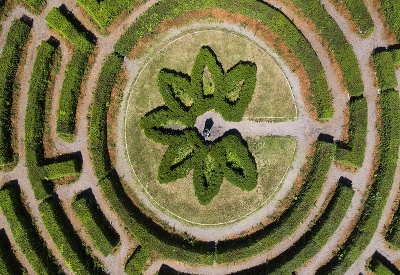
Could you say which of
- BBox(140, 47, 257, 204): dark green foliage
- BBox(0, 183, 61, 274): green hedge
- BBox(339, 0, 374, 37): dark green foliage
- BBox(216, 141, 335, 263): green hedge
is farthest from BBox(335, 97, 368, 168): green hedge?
BBox(0, 183, 61, 274): green hedge

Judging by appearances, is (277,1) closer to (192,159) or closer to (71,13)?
(192,159)

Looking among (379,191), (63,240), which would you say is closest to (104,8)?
(63,240)

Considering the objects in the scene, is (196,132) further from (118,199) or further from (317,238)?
(317,238)

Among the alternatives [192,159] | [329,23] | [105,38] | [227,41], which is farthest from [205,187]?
[329,23]

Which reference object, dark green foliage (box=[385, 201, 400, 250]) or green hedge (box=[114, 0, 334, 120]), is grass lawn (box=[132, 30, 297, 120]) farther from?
dark green foliage (box=[385, 201, 400, 250])

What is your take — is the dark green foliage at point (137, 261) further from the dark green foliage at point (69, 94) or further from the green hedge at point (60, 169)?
the dark green foliage at point (69, 94)

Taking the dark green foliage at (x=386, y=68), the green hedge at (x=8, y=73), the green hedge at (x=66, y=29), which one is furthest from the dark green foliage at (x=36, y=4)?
the dark green foliage at (x=386, y=68)
